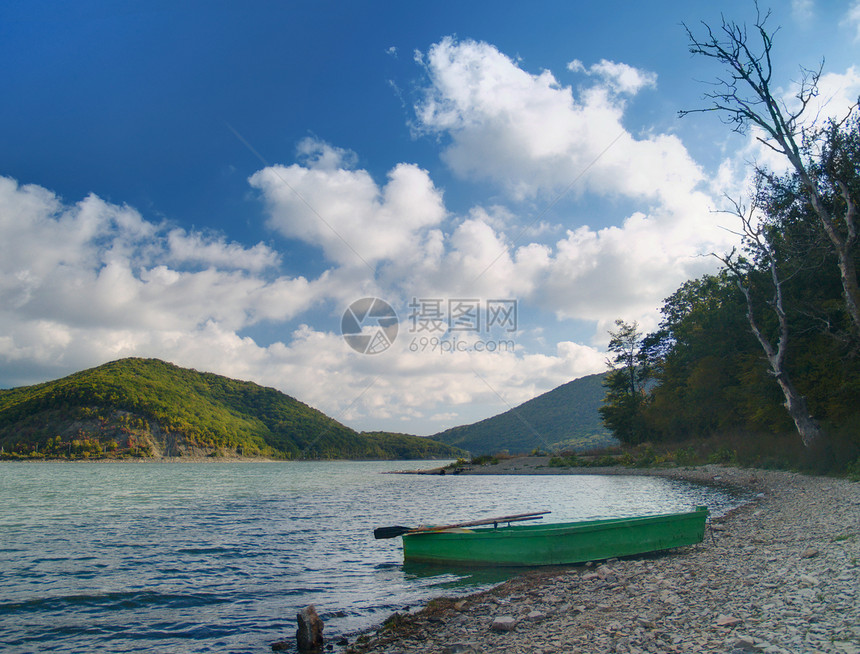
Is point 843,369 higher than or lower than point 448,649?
higher

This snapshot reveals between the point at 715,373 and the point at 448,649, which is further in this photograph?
the point at 715,373

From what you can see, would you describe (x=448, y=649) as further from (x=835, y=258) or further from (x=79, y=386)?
(x=79, y=386)

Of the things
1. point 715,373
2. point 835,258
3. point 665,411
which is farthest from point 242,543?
point 665,411

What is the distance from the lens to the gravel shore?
6043 millimetres

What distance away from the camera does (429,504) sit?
3061cm

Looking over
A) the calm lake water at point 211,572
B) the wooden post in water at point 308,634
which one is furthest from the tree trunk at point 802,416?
the wooden post in water at point 308,634

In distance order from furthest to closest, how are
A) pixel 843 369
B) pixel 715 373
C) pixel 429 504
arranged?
pixel 715 373
pixel 429 504
pixel 843 369

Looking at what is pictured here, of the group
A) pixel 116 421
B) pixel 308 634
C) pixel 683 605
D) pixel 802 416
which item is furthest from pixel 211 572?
pixel 116 421

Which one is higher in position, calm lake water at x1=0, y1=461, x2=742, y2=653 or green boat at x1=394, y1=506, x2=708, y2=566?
A: green boat at x1=394, y1=506, x2=708, y2=566

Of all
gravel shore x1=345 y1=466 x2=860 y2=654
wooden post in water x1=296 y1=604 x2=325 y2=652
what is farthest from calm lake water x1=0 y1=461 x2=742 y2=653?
gravel shore x1=345 y1=466 x2=860 y2=654

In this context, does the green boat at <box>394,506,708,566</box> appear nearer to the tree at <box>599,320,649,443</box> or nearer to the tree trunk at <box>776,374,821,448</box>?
the tree trunk at <box>776,374,821,448</box>

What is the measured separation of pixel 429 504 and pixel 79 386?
513 feet

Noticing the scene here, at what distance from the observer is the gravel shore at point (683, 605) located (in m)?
6.04

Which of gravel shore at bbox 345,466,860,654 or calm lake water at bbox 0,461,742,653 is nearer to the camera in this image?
gravel shore at bbox 345,466,860,654
